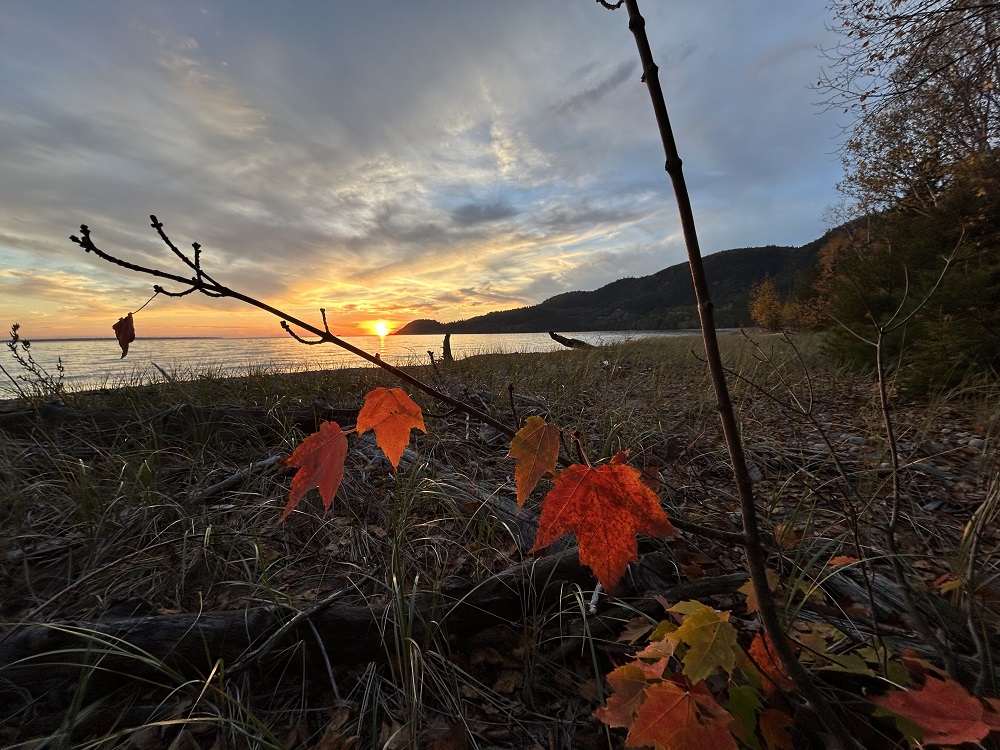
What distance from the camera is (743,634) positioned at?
1.38 m

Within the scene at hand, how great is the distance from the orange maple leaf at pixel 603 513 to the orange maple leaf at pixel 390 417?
1.05ft

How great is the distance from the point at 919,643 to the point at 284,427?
362cm

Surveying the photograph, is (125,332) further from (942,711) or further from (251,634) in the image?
(942,711)

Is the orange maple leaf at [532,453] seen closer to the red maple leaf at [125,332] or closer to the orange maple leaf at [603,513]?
the orange maple leaf at [603,513]

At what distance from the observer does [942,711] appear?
833mm

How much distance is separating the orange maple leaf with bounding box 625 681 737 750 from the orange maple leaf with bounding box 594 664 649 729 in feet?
0.31

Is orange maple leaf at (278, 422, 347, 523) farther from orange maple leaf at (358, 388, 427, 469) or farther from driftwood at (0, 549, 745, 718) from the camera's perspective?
driftwood at (0, 549, 745, 718)

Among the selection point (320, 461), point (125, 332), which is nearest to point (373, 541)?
point (320, 461)

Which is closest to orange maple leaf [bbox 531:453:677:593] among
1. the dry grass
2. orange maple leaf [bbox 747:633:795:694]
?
the dry grass

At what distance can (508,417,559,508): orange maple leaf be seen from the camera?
79 cm

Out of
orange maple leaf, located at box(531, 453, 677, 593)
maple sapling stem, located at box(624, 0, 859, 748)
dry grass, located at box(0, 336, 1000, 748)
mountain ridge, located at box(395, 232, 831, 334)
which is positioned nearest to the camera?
maple sapling stem, located at box(624, 0, 859, 748)

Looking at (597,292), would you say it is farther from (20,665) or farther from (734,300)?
(20,665)

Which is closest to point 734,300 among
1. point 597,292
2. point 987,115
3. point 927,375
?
point 597,292

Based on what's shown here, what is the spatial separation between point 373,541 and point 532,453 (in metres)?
1.61
